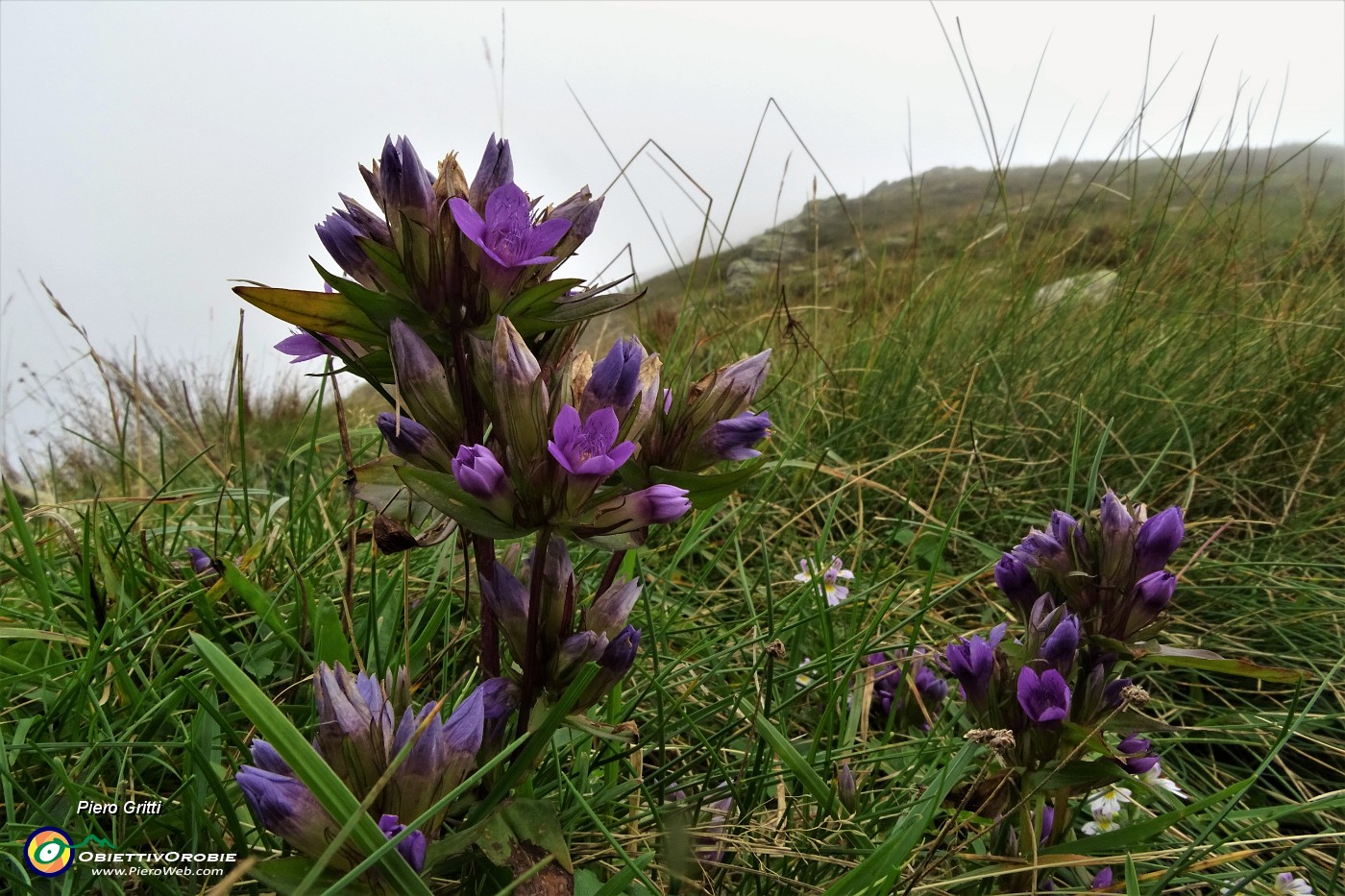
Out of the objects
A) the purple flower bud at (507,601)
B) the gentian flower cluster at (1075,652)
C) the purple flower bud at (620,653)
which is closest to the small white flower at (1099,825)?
the gentian flower cluster at (1075,652)

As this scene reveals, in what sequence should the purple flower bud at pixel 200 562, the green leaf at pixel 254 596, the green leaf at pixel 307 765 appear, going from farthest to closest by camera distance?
the purple flower bud at pixel 200 562 → the green leaf at pixel 254 596 → the green leaf at pixel 307 765

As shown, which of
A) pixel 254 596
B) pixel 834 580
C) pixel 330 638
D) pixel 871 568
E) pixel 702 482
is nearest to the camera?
pixel 702 482

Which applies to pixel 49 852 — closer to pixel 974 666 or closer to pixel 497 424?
pixel 497 424

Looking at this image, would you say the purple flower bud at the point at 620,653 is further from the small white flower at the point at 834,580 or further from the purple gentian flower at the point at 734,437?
the small white flower at the point at 834,580

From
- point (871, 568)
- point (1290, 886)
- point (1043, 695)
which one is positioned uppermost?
point (1043, 695)

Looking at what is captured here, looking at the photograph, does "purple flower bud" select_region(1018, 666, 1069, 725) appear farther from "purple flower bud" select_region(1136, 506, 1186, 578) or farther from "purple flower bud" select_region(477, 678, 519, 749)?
"purple flower bud" select_region(477, 678, 519, 749)

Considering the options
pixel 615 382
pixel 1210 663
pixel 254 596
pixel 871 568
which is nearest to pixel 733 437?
pixel 615 382

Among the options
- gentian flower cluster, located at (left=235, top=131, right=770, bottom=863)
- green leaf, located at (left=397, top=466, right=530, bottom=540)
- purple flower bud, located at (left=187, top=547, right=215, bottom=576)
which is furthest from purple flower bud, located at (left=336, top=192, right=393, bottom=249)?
purple flower bud, located at (left=187, top=547, right=215, bottom=576)
